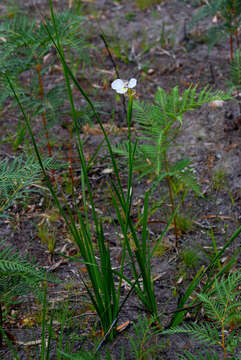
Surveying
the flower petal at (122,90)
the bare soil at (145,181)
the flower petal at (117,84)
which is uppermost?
the flower petal at (117,84)

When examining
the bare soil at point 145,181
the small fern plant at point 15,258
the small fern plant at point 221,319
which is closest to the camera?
the small fern plant at point 221,319

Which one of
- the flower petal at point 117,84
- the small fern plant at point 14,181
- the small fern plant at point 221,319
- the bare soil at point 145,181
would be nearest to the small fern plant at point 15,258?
the small fern plant at point 14,181

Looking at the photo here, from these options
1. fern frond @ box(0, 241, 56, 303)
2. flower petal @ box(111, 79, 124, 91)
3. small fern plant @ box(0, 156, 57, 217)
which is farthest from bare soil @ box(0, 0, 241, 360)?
flower petal @ box(111, 79, 124, 91)

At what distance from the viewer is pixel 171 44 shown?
3.58 meters

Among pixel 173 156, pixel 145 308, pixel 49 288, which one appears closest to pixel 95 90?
pixel 173 156

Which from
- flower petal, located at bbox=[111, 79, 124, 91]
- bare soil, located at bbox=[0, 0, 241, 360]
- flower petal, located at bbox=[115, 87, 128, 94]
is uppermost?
flower petal, located at bbox=[111, 79, 124, 91]

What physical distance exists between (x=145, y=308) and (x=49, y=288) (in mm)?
491

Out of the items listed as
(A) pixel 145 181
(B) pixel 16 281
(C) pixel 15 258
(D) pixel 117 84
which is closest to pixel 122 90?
(D) pixel 117 84

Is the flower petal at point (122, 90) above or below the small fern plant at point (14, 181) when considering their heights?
above

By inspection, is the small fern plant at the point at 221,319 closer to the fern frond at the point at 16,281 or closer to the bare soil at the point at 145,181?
the bare soil at the point at 145,181

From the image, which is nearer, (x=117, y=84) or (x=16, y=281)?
(x=117, y=84)

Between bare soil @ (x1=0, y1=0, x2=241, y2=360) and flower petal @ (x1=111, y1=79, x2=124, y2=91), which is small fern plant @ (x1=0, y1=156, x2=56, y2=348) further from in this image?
flower petal @ (x1=111, y1=79, x2=124, y2=91)

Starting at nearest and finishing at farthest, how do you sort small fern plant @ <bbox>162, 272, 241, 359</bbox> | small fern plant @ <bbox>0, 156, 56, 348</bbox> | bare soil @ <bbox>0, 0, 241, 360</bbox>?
1. small fern plant @ <bbox>162, 272, 241, 359</bbox>
2. small fern plant @ <bbox>0, 156, 56, 348</bbox>
3. bare soil @ <bbox>0, 0, 241, 360</bbox>

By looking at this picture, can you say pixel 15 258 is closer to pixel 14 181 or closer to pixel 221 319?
pixel 14 181
